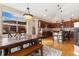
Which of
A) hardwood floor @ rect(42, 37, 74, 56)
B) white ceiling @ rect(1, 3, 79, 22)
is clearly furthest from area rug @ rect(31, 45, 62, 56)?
white ceiling @ rect(1, 3, 79, 22)

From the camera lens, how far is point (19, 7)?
315cm

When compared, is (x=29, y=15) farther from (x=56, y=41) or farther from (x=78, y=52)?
(x=78, y=52)

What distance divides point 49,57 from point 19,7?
1.73 metres

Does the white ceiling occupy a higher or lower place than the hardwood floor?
higher

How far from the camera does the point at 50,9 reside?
10.6 feet

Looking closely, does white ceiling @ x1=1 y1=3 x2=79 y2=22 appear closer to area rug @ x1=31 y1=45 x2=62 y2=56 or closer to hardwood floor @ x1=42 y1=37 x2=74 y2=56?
hardwood floor @ x1=42 y1=37 x2=74 y2=56

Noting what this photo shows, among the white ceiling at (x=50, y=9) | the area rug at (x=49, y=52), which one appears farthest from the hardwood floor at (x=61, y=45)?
the white ceiling at (x=50, y=9)

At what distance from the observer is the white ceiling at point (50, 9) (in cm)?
306

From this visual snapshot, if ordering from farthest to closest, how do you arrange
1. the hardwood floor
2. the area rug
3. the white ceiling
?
the hardwood floor, the area rug, the white ceiling

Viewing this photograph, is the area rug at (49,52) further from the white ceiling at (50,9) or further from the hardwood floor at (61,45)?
the white ceiling at (50,9)

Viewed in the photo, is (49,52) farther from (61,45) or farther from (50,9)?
(50,9)

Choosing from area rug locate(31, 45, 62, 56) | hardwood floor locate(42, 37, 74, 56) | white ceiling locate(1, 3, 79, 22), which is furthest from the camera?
hardwood floor locate(42, 37, 74, 56)

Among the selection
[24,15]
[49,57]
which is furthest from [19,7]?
[49,57]

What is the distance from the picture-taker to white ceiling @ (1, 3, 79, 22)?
306 cm
